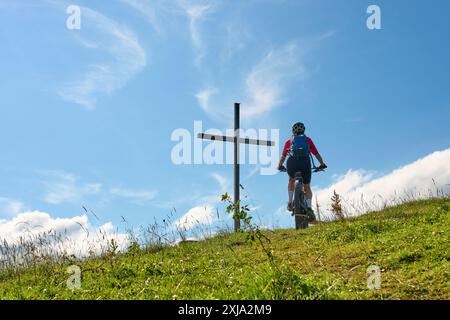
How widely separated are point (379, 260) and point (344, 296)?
2.69 m

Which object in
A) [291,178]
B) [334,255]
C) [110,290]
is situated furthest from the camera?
[291,178]

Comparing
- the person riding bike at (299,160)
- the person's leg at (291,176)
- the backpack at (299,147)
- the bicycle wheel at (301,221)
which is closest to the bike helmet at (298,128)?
the person riding bike at (299,160)

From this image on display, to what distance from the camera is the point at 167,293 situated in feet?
24.4

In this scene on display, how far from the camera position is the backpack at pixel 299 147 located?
15.9 m

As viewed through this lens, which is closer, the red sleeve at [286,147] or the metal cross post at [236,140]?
the red sleeve at [286,147]

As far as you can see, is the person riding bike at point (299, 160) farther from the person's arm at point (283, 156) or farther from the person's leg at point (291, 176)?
the person's arm at point (283, 156)

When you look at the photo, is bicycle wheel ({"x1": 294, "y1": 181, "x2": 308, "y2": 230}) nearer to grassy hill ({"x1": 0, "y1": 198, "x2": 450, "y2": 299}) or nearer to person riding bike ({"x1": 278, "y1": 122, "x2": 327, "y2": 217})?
person riding bike ({"x1": 278, "y1": 122, "x2": 327, "y2": 217})

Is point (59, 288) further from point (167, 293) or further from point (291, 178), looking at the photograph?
point (291, 178)

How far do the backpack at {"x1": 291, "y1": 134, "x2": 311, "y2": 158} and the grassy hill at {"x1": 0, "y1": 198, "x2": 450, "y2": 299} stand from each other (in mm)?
3107

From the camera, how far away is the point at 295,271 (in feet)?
23.7

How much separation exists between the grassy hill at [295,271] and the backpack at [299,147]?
10.2 ft

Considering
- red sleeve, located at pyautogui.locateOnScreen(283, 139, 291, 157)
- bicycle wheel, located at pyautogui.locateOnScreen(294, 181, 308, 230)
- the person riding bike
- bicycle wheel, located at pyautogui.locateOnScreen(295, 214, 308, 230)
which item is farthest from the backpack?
bicycle wheel, located at pyautogui.locateOnScreen(295, 214, 308, 230)

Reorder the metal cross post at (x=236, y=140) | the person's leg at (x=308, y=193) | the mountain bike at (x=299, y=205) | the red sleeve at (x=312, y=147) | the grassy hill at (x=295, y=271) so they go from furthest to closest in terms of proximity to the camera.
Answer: the metal cross post at (x=236, y=140)
the red sleeve at (x=312, y=147)
the person's leg at (x=308, y=193)
the mountain bike at (x=299, y=205)
the grassy hill at (x=295, y=271)
